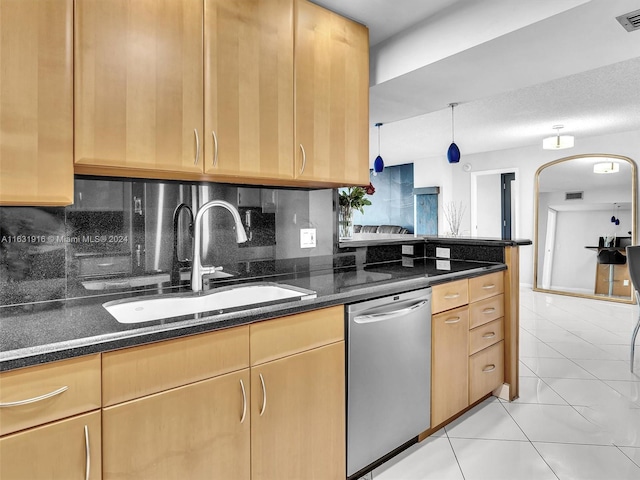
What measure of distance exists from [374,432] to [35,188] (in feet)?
5.40

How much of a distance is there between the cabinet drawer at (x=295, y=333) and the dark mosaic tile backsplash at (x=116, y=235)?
2.12ft

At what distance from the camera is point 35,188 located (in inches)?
48.4

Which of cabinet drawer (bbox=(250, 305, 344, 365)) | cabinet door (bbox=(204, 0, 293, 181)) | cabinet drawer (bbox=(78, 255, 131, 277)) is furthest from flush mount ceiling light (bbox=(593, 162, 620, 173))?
cabinet drawer (bbox=(78, 255, 131, 277))

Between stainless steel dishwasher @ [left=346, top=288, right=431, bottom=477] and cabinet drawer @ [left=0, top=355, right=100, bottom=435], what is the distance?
0.96 m

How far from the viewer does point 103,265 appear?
5.34ft

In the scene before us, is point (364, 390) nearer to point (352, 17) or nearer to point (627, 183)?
point (352, 17)

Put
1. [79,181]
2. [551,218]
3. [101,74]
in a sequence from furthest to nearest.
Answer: [551,218]
[79,181]
[101,74]

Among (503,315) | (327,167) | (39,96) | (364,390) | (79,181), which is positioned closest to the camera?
(39,96)

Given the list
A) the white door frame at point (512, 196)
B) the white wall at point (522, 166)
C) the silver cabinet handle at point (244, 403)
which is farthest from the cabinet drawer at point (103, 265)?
the white door frame at point (512, 196)

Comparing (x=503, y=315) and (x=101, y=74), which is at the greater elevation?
(x=101, y=74)

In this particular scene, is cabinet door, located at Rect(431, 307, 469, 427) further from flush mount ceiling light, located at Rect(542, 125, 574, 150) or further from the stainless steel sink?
flush mount ceiling light, located at Rect(542, 125, 574, 150)

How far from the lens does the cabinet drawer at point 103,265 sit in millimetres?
1580

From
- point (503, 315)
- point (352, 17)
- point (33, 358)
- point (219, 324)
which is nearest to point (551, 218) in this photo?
point (503, 315)

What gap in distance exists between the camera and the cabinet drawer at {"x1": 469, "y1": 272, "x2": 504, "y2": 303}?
2301 mm
